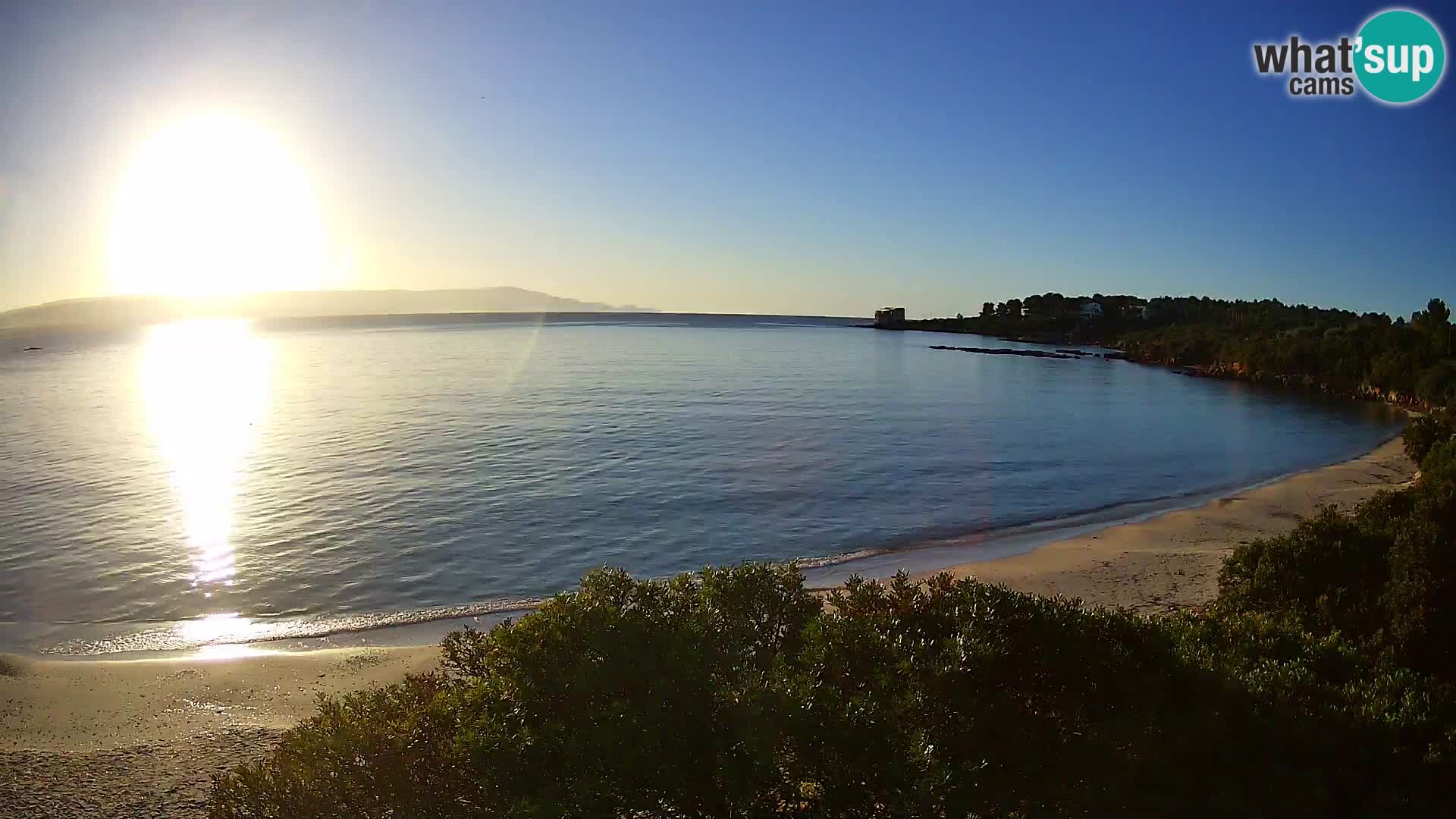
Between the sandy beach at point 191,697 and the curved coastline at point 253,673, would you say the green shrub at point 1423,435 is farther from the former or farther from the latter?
the sandy beach at point 191,697

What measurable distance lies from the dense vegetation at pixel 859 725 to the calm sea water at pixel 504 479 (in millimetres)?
9944

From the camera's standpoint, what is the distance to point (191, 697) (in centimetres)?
1103

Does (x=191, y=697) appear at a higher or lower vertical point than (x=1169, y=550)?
lower

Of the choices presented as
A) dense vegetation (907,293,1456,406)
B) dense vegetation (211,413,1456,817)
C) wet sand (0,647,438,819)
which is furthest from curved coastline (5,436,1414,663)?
dense vegetation (907,293,1456,406)

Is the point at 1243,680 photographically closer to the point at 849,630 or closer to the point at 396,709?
the point at 849,630

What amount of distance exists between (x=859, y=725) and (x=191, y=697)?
33.4 feet

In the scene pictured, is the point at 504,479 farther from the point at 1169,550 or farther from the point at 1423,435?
the point at 1423,435

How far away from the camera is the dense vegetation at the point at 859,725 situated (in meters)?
5.49

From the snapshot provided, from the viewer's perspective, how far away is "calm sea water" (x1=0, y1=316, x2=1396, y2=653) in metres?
16.8

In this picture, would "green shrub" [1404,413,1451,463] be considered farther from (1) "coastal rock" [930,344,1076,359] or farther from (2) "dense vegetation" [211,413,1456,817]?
(1) "coastal rock" [930,344,1076,359]

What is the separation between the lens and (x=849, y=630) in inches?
254

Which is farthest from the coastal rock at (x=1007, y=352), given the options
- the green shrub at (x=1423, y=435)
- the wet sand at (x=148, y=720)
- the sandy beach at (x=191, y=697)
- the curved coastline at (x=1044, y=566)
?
the wet sand at (x=148, y=720)

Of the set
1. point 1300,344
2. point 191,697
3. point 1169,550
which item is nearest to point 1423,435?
point 1169,550

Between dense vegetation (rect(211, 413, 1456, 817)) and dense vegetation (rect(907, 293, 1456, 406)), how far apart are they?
47.2m
